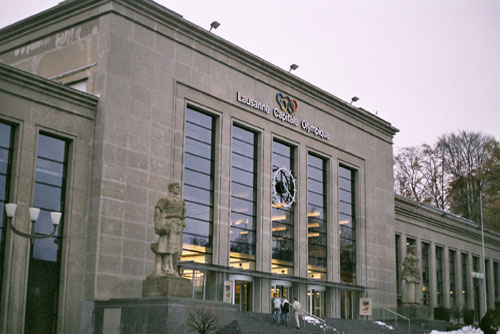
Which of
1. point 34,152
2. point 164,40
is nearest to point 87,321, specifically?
point 34,152

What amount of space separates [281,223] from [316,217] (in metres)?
3.64

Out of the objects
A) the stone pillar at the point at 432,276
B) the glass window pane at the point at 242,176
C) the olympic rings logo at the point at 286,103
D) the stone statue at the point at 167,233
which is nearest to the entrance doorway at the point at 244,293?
the glass window pane at the point at 242,176

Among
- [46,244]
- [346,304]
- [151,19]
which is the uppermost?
[151,19]

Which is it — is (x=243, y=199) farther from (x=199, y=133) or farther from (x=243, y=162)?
(x=199, y=133)

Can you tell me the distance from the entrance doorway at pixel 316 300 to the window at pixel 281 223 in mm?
2494

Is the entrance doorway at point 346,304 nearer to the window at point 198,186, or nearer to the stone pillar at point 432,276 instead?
the window at point 198,186

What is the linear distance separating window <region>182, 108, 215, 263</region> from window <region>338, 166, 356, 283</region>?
40.9 ft

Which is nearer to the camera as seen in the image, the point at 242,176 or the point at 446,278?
the point at 242,176

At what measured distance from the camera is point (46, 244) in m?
29.3

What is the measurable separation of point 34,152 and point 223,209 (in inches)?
433

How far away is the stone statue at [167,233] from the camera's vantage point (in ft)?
92.0

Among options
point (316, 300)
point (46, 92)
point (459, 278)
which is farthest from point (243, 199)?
point (459, 278)

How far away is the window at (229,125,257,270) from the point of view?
37.8m

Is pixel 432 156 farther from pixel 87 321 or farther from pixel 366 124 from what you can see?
pixel 87 321
